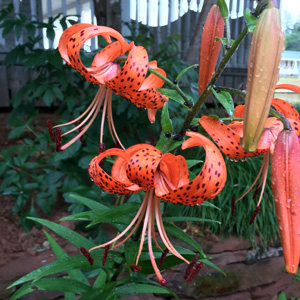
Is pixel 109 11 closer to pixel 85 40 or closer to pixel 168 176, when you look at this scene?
pixel 85 40

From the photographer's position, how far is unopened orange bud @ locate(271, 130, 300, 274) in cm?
41

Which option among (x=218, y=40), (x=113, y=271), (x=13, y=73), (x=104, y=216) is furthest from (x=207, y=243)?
(x=13, y=73)

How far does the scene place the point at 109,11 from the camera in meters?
2.06

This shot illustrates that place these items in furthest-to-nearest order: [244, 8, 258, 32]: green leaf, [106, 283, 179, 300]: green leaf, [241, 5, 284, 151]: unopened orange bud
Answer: [106, 283, 179, 300]: green leaf
[244, 8, 258, 32]: green leaf
[241, 5, 284, 151]: unopened orange bud

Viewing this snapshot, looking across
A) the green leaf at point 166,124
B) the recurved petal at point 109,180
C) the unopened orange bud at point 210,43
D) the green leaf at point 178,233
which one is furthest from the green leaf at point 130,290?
the unopened orange bud at point 210,43

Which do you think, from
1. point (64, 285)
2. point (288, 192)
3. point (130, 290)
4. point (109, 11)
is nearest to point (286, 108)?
point (288, 192)

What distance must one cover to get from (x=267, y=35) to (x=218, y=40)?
24cm

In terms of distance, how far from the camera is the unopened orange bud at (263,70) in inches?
14.5

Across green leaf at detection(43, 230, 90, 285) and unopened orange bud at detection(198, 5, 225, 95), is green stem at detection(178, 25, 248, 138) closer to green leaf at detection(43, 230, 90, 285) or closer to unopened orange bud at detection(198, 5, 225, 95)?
unopened orange bud at detection(198, 5, 225, 95)

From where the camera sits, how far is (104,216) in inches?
26.2

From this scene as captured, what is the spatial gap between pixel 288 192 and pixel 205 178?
0.13 m

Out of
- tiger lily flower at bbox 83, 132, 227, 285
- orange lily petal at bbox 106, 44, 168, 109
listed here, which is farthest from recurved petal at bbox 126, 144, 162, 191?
orange lily petal at bbox 106, 44, 168, 109

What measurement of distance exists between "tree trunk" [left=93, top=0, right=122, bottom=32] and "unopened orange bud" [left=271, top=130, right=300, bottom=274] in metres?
1.81

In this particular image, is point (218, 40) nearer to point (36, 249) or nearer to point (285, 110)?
point (285, 110)
